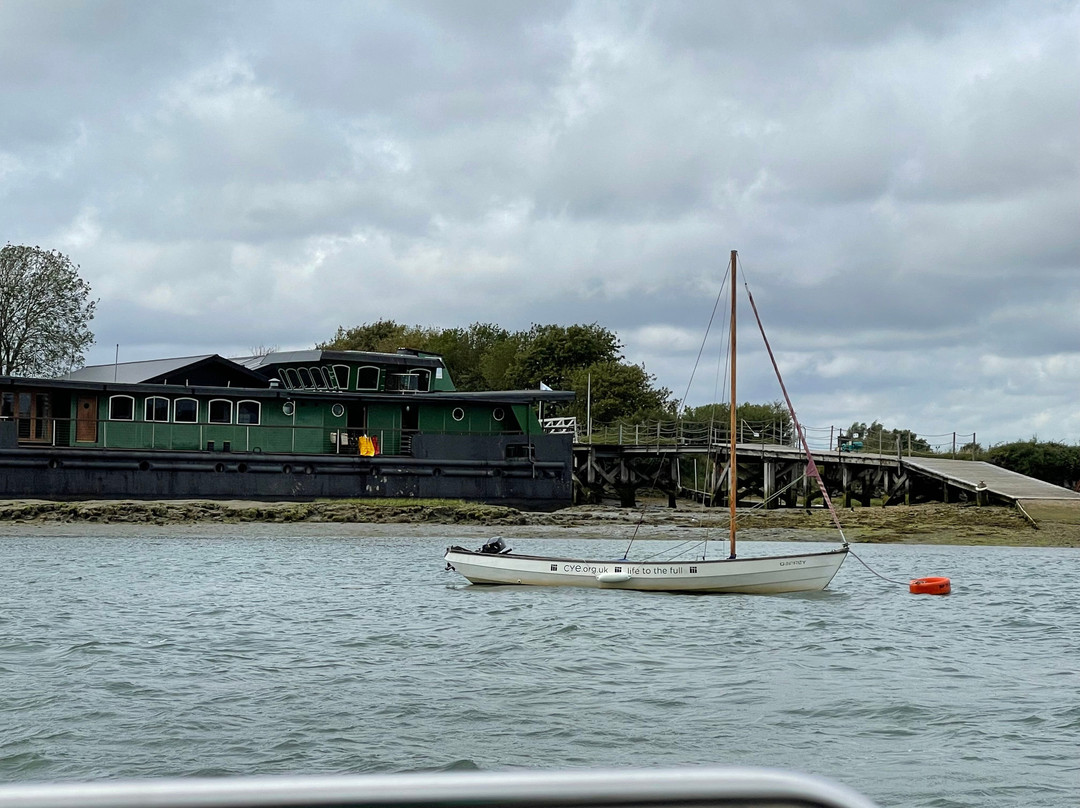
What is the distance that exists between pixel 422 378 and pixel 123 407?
11110 mm

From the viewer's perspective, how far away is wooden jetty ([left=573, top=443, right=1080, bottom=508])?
38875 mm

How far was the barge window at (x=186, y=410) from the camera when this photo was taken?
131ft

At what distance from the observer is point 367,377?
43.5m

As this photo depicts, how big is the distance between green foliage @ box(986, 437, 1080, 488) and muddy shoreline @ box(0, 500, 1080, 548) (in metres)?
15.7

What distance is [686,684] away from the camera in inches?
459

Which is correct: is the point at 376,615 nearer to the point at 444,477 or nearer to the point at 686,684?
the point at 686,684

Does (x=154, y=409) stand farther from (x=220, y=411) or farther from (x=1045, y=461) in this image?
(x=1045, y=461)

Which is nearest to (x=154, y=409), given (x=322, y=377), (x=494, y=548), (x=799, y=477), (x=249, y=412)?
(x=249, y=412)

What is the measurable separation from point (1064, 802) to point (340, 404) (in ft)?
118

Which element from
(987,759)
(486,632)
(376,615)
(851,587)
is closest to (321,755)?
(987,759)

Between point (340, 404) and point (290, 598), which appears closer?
point (290, 598)

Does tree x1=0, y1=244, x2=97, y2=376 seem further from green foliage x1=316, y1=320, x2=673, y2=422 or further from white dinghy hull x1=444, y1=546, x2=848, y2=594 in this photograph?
white dinghy hull x1=444, y1=546, x2=848, y2=594

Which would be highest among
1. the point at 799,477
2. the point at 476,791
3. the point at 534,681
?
the point at 476,791

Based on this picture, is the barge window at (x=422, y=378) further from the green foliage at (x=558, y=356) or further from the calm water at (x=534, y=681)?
the green foliage at (x=558, y=356)
